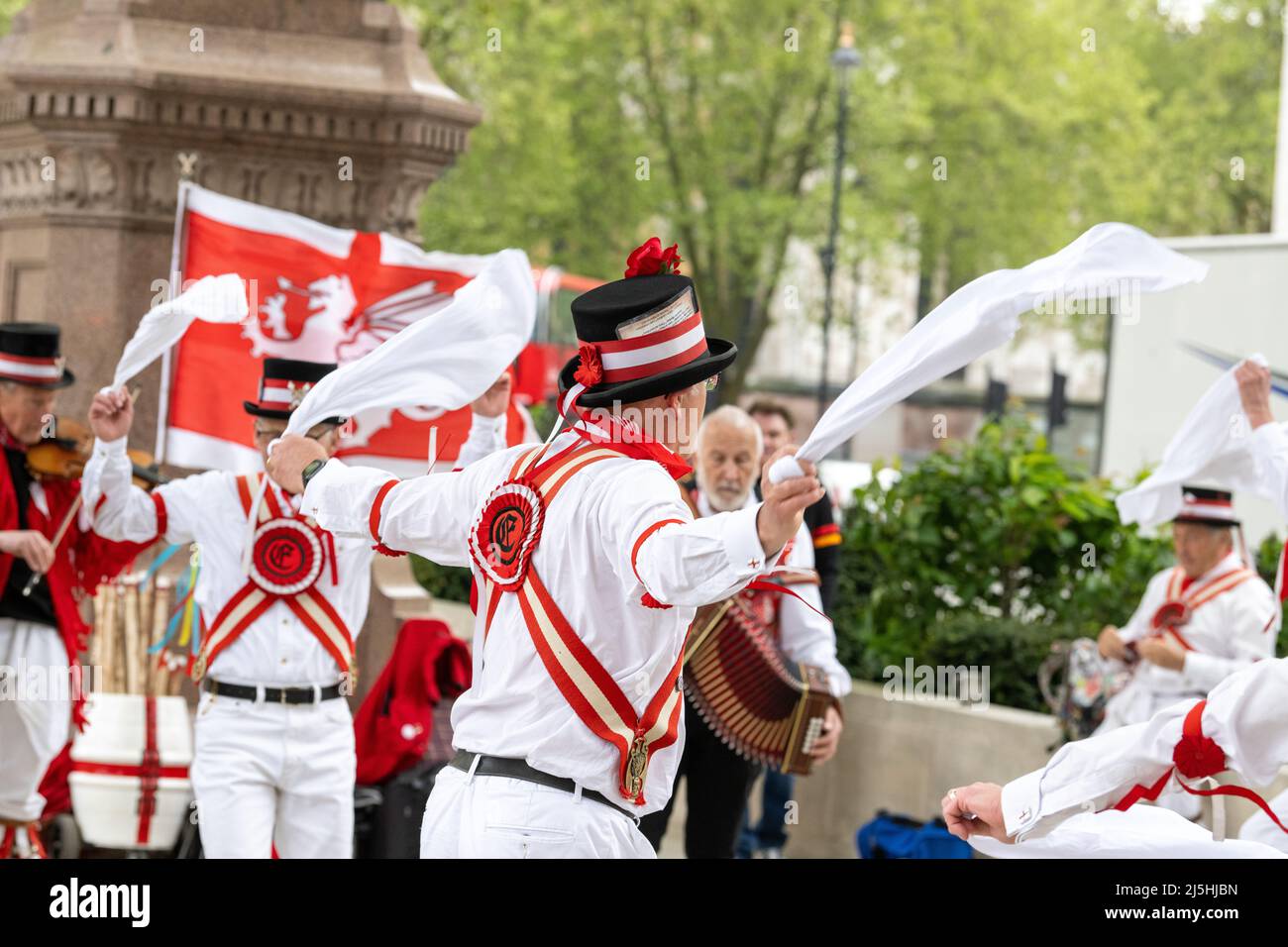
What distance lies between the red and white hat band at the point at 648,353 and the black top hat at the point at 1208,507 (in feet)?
14.0

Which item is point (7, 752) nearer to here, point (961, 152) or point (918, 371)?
point (918, 371)

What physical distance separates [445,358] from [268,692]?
5.87 feet

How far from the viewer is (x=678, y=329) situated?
4.14 metres

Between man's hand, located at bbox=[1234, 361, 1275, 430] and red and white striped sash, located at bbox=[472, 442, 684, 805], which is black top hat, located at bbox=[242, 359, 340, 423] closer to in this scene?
red and white striped sash, located at bbox=[472, 442, 684, 805]

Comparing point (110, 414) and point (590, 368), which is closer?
point (590, 368)

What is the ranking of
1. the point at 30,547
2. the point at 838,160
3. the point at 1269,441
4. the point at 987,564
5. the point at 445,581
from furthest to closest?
1. the point at 838,160
2. the point at 445,581
3. the point at 987,564
4. the point at 30,547
5. the point at 1269,441

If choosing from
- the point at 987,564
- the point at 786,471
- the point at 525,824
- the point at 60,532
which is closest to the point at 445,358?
the point at 525,824

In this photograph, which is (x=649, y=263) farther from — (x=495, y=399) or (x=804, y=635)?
(x=804, y=635)

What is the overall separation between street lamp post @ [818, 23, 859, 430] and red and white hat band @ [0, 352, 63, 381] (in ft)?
70.9

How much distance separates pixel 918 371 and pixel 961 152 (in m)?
29.9

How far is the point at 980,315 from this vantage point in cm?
363

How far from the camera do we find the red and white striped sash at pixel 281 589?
616 cm

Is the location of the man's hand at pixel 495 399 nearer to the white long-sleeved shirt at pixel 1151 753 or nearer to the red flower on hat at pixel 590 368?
the red flower on hat at pixel 590 368

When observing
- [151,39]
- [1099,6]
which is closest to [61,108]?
[151,39]
